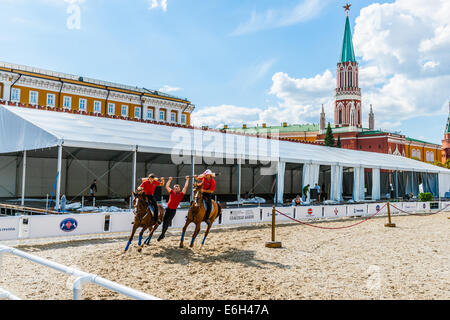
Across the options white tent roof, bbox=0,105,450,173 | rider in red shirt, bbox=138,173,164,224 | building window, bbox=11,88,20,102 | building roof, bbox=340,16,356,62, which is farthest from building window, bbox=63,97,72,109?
building roof, bbox=340,16,356,62

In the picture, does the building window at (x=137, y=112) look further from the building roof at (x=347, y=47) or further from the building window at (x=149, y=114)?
the building roof at (x=347, y=47)

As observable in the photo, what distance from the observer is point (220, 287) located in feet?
20.1

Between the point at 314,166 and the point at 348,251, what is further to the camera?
the point at 314,166

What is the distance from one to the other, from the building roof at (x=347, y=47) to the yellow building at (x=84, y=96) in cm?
4939

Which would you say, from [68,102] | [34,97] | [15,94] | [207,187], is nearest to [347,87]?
[68,102]

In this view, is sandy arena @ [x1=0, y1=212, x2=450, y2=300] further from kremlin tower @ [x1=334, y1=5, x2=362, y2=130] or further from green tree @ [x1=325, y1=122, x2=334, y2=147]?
kremlin tower @ [x1=334, y1=5, x2=362, y2=130]

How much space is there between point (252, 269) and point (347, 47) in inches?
3585

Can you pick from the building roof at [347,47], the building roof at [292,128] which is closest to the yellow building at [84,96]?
the building roof at [347,47]

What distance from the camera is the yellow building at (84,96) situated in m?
39.7

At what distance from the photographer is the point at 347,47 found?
87.9 meters

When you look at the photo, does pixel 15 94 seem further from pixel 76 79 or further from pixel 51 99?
pixel 76 79
